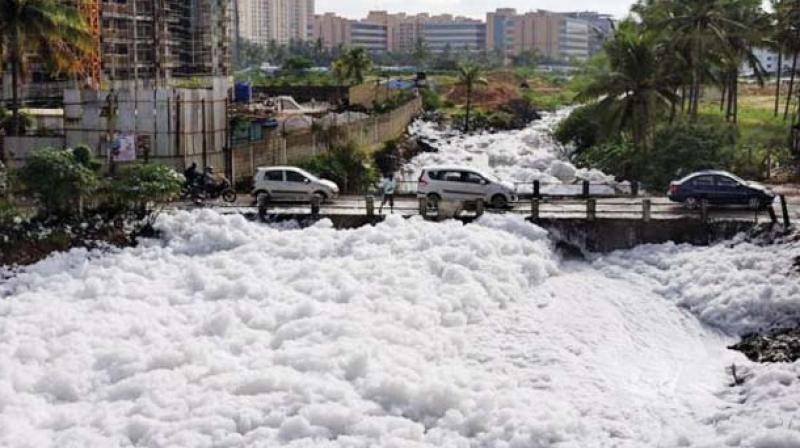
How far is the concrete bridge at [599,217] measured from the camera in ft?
89.0

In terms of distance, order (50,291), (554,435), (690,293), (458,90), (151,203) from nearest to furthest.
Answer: (554,435)
(50,291)
(690,293)
(151,203)
(458,90)

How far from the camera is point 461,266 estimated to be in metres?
24.1

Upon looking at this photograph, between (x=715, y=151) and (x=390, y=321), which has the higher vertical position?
(x=715, y=151)

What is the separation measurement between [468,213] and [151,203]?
924 cm

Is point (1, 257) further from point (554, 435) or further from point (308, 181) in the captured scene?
point (554, 435)

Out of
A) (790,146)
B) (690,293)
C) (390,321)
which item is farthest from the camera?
(790,146)

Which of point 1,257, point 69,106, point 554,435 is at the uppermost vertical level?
point 69,106

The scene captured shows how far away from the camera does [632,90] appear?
42719 millimetres

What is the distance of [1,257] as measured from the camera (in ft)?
75.7

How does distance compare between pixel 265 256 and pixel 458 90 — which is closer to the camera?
pixel 265 256

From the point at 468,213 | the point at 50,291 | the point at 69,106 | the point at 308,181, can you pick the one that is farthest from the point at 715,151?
the point at 50,291

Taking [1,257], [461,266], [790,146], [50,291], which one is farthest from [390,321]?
[790,146]

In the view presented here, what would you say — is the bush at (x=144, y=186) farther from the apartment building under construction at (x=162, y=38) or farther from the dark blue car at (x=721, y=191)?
the apartment building under construction at (x=162, y=38)

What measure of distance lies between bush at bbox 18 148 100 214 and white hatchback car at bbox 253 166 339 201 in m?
6.25
